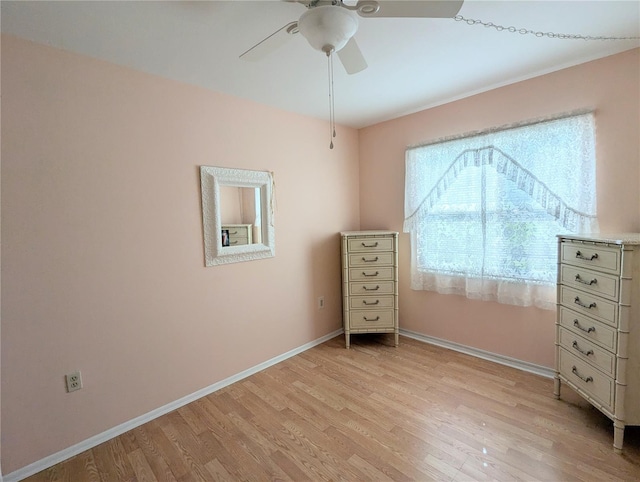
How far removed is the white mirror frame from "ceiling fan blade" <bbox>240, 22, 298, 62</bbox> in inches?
38.2

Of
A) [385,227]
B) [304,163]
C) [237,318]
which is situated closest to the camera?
[237,318]

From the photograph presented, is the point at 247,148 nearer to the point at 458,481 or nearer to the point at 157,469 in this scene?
Result: the point at 157,469

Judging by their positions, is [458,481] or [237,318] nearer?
[458,481]

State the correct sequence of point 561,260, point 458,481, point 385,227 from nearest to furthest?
point 458,481 < point 561,260 < point 385,227

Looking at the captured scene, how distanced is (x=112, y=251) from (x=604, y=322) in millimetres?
2837

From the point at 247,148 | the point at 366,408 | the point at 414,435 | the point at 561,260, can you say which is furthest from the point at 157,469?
the point at 561,260

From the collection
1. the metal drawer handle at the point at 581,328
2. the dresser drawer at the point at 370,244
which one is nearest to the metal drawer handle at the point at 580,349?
the metal drawer handle at the point at 581,328

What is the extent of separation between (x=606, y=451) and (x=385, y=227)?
226 centimetres

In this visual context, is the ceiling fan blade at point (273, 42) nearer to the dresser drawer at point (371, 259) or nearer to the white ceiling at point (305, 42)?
the white ceiling at point (305, 42)

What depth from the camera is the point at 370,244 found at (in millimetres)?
2891

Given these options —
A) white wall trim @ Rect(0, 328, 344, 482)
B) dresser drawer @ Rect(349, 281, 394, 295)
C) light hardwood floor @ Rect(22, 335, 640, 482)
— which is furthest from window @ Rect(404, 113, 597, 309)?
white wall trim @ Rect(0, 328, 344, 482)

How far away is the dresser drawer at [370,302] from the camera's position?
9.59 feet

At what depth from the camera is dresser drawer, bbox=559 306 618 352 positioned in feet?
5.25

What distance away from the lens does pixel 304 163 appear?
290 cm
